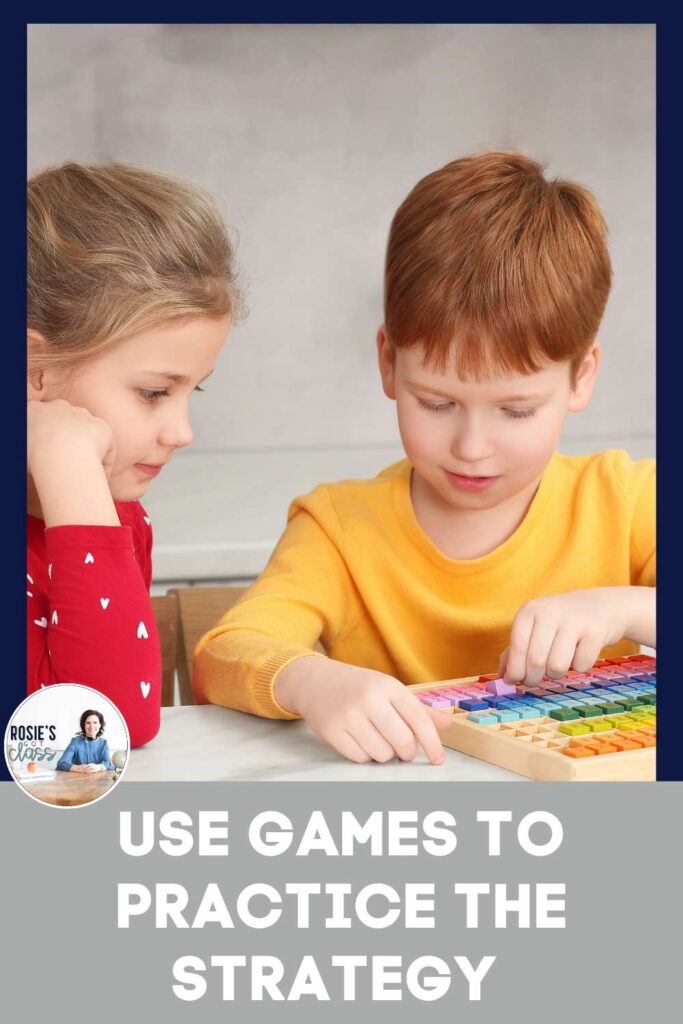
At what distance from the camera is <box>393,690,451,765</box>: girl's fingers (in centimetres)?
71

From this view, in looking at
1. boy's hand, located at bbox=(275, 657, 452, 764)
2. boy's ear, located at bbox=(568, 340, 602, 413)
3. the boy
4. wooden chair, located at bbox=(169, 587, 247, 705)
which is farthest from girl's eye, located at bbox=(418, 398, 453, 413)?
wooden chair, located at bbox=(169, 587, 247, 705)

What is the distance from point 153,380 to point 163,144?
490 mm

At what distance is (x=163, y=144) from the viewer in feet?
3.96

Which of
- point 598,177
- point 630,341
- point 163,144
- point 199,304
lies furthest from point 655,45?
point 630,341

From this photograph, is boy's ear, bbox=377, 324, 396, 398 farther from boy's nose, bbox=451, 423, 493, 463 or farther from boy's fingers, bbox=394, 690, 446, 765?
boy's fingers, bbox=394, 690, 446, 765

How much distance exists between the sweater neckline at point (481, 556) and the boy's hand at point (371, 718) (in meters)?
0.29

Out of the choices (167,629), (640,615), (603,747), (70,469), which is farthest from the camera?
(167,629)

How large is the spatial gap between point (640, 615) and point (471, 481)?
166mm

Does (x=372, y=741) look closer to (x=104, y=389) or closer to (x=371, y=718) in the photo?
(x=371, y=718)

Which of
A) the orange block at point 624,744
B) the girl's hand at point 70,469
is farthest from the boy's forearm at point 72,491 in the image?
the orange block at point 624,744

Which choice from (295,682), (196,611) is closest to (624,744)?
(295,682)

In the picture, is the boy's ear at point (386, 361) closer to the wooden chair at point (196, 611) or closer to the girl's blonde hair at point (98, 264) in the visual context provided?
the girl's blonde hair at point (98, 264)

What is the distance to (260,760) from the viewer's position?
73cm

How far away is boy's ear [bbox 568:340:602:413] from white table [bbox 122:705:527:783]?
1.16ft
